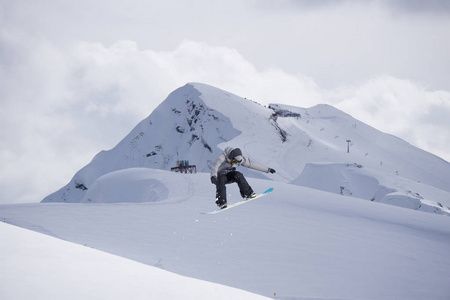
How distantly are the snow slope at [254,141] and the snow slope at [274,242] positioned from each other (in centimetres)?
6491

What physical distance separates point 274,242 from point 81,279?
11.1 m

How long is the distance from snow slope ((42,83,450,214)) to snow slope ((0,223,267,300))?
3113 inches

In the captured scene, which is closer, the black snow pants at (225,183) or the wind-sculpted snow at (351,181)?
the black snow pants at (225,183)

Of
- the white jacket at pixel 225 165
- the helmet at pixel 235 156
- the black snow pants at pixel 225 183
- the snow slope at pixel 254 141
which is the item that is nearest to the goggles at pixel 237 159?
the helmet at pixel 235 156

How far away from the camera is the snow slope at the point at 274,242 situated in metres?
13.3

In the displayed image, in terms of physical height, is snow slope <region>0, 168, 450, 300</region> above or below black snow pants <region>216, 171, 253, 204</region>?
below

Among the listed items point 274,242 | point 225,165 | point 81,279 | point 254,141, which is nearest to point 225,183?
point 225,165

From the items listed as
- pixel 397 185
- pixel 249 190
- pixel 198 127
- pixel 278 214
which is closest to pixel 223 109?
pixel 198 127

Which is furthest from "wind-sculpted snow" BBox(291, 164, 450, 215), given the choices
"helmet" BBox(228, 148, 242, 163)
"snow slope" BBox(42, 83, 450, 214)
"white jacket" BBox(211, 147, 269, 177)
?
"helmet" BBox(228, 148, 242, 163)

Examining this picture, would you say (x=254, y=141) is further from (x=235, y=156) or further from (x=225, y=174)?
(x=235, y=156)

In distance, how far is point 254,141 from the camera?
109 m

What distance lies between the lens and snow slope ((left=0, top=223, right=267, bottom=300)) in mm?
5371

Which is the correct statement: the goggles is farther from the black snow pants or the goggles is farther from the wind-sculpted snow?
the wind-sculpted snow

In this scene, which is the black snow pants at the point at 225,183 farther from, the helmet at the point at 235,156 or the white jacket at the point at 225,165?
the helmet at the point at 235,156
